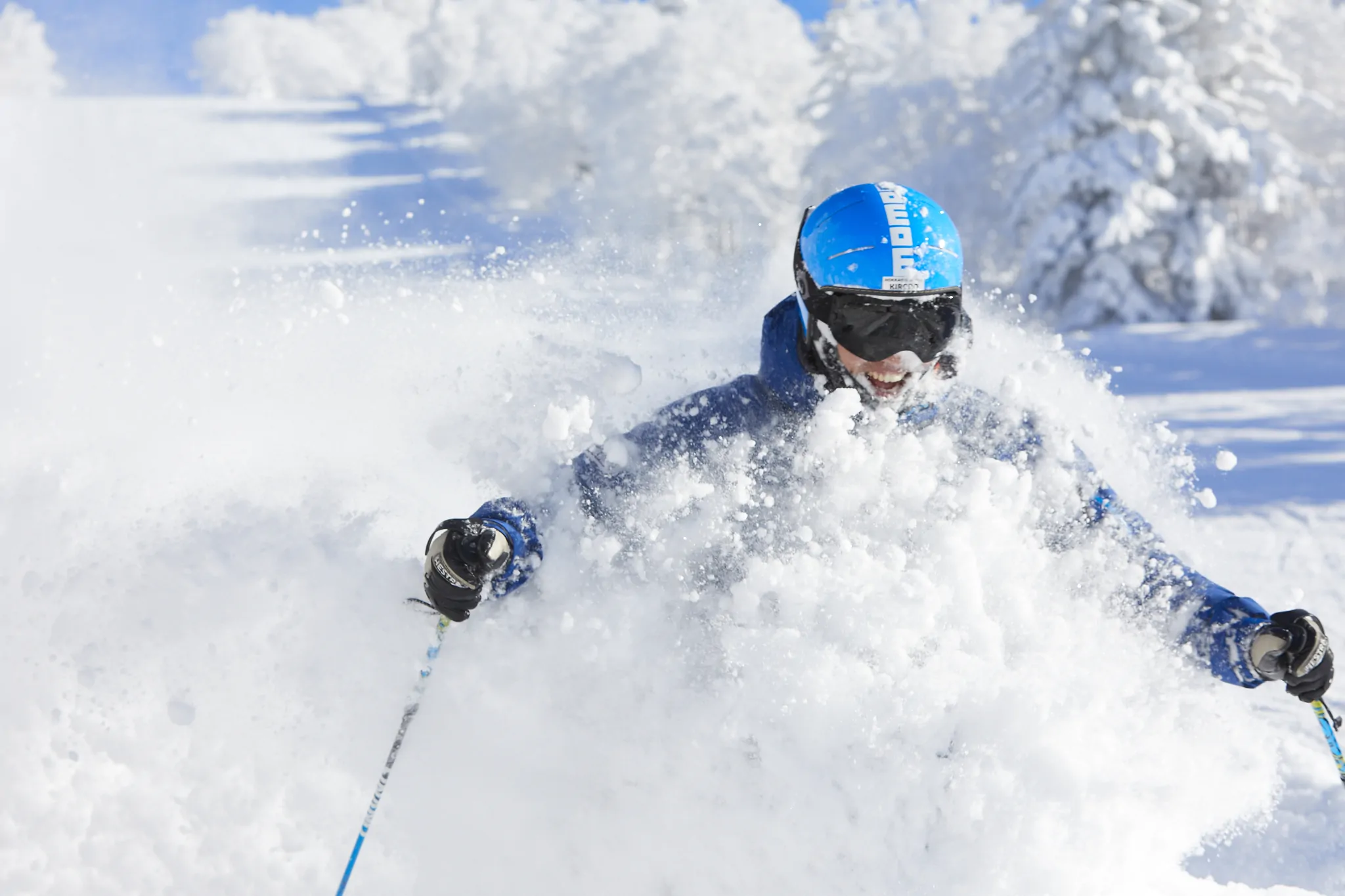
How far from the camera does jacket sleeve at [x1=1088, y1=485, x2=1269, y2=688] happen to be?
2605 millimetres

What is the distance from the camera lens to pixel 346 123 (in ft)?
206

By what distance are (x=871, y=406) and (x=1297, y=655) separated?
1.13 m

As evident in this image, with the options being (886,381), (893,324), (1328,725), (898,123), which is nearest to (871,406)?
(886,381)

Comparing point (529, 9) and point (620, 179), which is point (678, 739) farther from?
point (529, 9)


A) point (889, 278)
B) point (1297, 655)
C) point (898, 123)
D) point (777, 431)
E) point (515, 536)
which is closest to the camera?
point (1297, 655)

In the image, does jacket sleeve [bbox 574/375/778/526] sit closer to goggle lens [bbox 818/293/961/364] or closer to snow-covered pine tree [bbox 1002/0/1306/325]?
goggle lens [bbox 818/293/961/364]

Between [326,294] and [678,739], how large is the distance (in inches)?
68.0

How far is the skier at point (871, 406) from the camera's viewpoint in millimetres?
2541

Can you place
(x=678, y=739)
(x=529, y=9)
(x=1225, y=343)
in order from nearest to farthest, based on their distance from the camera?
(x=678, y=739), (x=1225, y=343), (x=529, y=9)

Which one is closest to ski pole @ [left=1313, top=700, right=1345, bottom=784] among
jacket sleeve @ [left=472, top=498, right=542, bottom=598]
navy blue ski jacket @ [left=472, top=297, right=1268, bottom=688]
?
navy blue ski jacket @ [left=472, top=297, right=1268, bottom=688]

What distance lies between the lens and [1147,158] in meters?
17.0

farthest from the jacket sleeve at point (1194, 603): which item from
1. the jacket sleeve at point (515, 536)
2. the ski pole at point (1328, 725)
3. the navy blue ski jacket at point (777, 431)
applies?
the jacket sleeve at point (515, 536)

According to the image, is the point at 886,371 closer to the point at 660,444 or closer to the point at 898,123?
the point at 660,444

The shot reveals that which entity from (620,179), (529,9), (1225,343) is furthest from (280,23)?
(1225,343)
